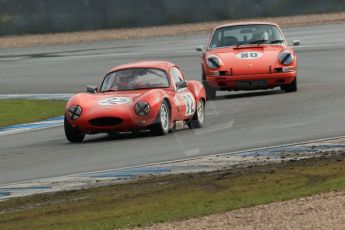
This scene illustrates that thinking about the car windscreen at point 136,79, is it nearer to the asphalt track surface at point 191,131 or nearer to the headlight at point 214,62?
the asphalt track surface at point 191,131

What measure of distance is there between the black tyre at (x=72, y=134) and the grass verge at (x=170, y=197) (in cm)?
411

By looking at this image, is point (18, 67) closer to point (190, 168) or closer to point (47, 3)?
point (47, 3)

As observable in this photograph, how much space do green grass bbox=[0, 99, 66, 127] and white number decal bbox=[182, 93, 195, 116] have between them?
153 inches

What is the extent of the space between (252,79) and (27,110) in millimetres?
4123

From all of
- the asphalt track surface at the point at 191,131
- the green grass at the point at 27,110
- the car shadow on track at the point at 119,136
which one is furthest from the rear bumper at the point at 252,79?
the car shadow on track at the point at 119,136

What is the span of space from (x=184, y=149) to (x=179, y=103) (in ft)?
7.56

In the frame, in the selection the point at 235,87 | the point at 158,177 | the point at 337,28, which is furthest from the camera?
the point at 337,28

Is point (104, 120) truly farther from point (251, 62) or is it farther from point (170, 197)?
point (251, 62)

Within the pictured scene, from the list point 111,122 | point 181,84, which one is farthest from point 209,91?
point 111,122

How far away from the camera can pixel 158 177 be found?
37.0 ft

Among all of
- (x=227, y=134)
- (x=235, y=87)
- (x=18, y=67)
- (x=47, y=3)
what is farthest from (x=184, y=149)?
(x=47, y=3)

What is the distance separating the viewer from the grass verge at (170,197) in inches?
350

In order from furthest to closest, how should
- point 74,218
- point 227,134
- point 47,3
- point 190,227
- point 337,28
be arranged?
point 47,3 → point 337,28 → point 227,134 → point 74,218 → point 190,227

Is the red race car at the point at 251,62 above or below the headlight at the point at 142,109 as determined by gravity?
below
